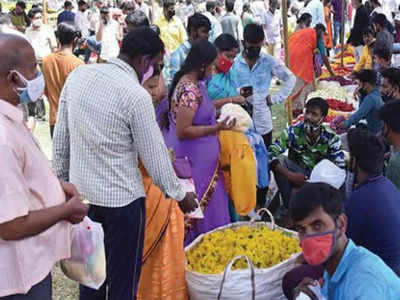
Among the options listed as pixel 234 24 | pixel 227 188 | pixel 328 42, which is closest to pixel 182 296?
pixel 227 188

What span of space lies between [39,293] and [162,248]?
132 centimetres

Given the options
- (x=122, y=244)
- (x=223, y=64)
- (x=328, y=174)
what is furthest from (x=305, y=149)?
(x=122, y=244)

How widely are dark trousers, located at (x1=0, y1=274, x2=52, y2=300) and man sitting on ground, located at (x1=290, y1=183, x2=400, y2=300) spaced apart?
1074 millimetres

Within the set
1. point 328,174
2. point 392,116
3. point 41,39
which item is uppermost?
point 41,39

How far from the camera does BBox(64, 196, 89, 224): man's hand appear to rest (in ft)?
6.91

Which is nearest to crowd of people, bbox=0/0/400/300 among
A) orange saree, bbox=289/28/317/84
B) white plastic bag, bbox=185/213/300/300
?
white plastic bag, bbox=185/213/300/300

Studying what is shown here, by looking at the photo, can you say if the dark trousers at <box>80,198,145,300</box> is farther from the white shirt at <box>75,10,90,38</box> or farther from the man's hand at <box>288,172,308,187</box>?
the white shirt at <box>75,10,90,38</box>

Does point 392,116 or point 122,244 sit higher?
point 392,116

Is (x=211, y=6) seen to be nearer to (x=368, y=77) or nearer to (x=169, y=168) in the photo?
(x=368, y=77)

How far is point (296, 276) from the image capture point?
123 inches

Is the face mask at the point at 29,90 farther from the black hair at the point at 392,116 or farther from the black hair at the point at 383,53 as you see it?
the black hair at the point at 383,53

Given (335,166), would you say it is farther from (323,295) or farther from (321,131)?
(323,295)

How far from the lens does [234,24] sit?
11039 mm

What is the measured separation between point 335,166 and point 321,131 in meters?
0.36
